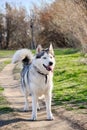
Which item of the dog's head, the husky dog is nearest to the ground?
the husky dog

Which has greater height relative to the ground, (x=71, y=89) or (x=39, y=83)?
(x=39, y=83)

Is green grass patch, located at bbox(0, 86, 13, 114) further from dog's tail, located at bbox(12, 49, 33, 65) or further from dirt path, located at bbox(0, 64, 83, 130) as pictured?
dog's tail, located at bbox(12, 49, 33, 65)

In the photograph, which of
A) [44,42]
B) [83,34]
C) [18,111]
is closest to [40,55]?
[18,111]

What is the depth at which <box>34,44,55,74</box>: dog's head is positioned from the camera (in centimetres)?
832

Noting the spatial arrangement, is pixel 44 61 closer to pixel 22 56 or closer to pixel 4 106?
pixel 22 56

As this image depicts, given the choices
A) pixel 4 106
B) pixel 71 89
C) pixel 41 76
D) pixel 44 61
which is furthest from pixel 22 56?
pixel 71 89

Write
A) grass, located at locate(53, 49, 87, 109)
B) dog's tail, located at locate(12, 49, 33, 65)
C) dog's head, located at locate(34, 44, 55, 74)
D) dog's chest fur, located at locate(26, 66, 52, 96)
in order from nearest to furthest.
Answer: dog's head, located at locate(34, 44, 55, 74) < dog's chest fur, located at locate(26, 66, 52, 96) < dog's tail, located at locate(12, 49, 33, 65) < grass, located at locate(53, 49, 87, 109)

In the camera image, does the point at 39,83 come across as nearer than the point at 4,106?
Yes

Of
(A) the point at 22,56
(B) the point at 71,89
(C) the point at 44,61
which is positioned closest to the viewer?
(C) the point at 44,61

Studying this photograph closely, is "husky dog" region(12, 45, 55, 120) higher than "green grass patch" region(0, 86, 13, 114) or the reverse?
higher

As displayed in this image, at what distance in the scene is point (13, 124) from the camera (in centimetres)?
820

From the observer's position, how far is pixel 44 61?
8359 millimetres

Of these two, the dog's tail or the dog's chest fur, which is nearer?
the dog's chest fur

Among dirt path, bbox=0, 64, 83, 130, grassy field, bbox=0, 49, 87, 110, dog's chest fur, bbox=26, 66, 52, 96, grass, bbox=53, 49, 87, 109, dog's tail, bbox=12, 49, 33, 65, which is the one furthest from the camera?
grass, bbox=53, 49, 87, 109
